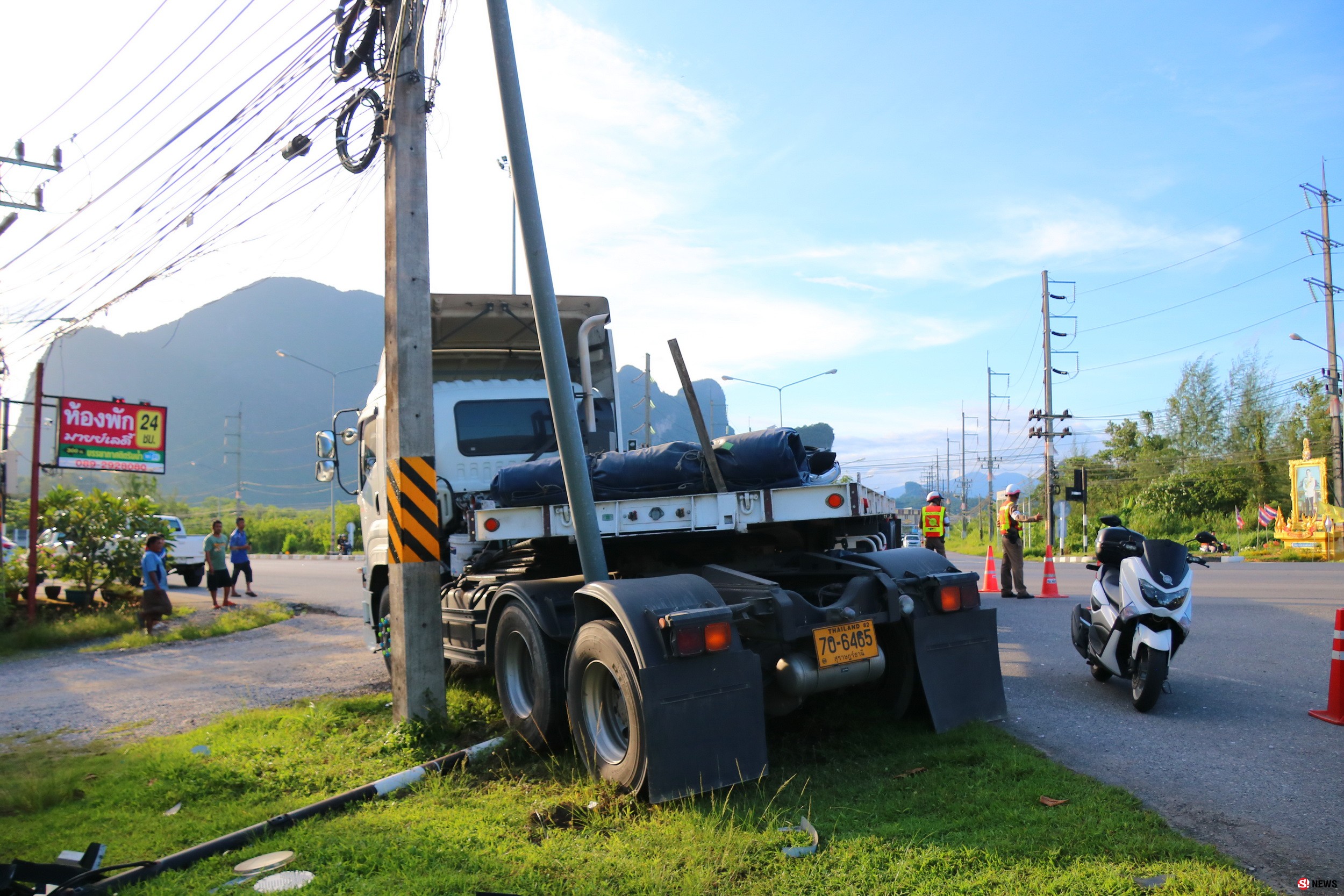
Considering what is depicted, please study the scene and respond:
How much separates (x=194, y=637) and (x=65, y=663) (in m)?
1.97

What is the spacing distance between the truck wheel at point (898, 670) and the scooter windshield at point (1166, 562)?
1.96 m

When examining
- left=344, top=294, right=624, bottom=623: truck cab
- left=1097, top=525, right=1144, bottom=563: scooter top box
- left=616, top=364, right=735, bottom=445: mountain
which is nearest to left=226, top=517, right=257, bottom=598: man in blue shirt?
left=616, top=364, right=735, bottom=445: mountain

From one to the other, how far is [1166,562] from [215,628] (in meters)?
13.4

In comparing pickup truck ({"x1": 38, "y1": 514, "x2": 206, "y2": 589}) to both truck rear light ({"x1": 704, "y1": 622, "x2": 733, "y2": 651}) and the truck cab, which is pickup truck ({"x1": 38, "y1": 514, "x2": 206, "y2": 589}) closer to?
the truck cab

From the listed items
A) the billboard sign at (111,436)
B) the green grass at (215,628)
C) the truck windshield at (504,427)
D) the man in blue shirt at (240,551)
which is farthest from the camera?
the man in blue shirt at (240,551)

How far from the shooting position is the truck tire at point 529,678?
17.7ft

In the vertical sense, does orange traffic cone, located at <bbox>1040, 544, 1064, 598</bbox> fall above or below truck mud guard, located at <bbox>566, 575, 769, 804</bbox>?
below

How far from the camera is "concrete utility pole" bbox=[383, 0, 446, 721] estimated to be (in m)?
6.31

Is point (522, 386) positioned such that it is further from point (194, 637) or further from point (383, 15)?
point (194, 637)

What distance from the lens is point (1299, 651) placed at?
26.0 feet

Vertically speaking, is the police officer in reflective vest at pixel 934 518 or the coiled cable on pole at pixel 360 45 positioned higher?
the coiled cable on pole at pixel 360 45

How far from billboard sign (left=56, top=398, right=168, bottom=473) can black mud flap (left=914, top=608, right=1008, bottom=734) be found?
714 inches

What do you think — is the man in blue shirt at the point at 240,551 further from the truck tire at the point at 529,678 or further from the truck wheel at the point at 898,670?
the truck wheel at the point at 898,670

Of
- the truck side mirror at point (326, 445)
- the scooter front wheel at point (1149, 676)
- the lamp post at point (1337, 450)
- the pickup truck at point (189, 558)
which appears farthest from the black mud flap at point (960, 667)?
the lamp post at point (1337, 450)
